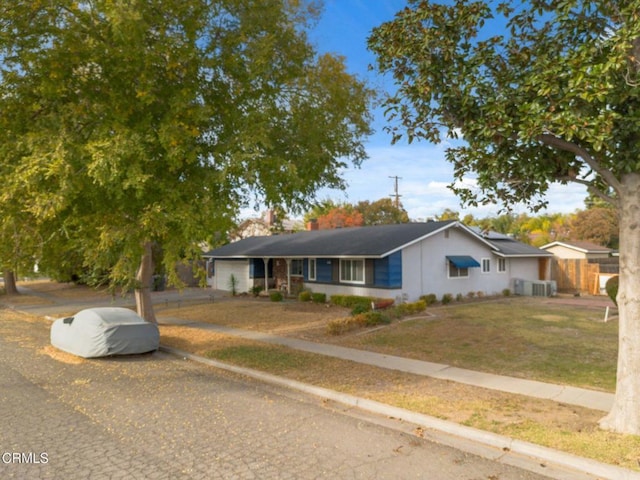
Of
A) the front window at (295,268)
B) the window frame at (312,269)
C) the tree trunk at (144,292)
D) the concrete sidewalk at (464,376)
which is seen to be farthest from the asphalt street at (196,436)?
the front window at (295,268)

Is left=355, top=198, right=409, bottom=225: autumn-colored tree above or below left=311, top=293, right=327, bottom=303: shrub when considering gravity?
above

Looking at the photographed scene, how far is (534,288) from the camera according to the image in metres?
27.1

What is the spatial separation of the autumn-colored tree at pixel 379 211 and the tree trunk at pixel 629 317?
162 ft

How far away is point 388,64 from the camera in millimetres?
7676

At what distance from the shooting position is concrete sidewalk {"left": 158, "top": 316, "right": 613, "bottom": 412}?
7.72 metres

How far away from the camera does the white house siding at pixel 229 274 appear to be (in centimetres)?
3050

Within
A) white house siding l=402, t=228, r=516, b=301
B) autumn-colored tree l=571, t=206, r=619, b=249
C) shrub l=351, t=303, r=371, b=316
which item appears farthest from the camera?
autumn-colored tree l=571, t=206, r=619, b=249

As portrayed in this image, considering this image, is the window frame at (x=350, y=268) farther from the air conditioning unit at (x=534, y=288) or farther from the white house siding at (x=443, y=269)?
the air conditioning unit at (x=534, y=288)

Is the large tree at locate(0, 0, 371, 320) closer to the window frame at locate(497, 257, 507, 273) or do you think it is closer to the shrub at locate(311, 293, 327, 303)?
the shrub at locate(311, 293, 327, 303)

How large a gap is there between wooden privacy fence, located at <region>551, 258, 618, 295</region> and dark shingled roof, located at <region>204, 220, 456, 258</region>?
11.2 metres

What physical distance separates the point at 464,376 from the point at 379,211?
4808cm

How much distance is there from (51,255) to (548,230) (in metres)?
58.6

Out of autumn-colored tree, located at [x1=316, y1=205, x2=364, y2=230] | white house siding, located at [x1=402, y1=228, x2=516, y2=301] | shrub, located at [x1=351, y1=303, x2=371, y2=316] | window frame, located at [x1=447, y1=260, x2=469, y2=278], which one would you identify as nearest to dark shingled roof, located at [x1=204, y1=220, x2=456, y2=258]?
white house siding, located at [x1=402, y1=228, x2=516, y2=301]

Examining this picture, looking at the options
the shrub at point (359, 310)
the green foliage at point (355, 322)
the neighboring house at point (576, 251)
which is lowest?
the green foliage at point (355, 322)
